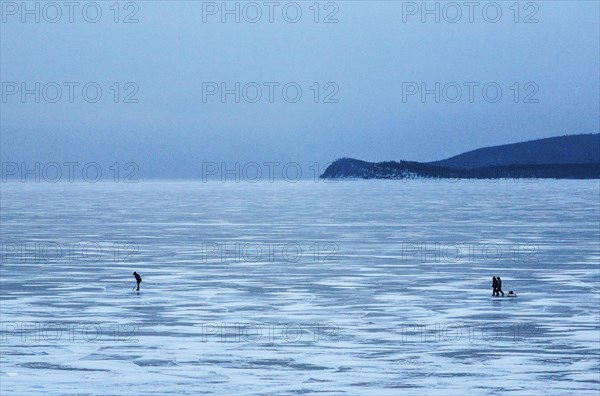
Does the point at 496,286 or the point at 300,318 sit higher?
the point at 496,286

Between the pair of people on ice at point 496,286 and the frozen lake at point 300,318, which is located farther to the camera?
the pair of people on ice at point 496,286

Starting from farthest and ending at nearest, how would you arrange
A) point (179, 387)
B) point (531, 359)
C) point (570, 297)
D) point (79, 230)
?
point (79, 230), point (570, 297), point (531, 359), point (179, 387)

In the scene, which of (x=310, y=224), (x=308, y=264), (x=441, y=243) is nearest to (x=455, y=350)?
(x=308, y=264)

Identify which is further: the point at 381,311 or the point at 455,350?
the point at 381,311

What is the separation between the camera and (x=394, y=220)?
67.9m

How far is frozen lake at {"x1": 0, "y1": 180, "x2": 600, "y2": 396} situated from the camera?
17125 millimetres

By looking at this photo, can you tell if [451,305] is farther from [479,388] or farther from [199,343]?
[479,388]

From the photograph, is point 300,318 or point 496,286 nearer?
point 300,318

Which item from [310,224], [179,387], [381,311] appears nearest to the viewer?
[179,387]

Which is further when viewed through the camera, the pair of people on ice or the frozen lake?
the pair of people on ice

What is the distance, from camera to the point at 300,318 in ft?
76.4

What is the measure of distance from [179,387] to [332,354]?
3566 mm

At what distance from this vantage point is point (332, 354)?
1912cm

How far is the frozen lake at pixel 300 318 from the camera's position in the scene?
674 inches
